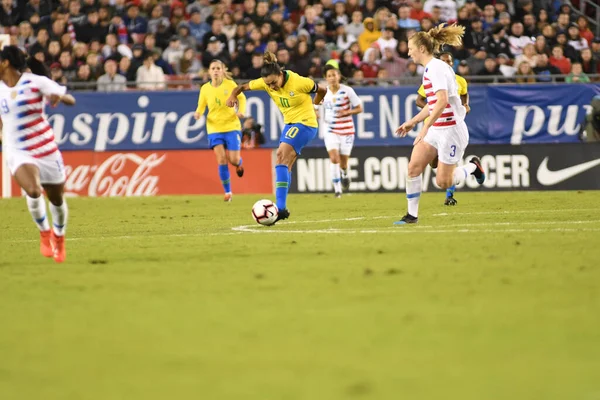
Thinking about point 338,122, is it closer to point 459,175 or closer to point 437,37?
point 459,175

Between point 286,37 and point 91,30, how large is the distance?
4.59 metres

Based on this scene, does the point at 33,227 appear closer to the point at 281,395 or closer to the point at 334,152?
the point at 334,152

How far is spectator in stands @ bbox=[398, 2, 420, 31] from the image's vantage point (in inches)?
1033

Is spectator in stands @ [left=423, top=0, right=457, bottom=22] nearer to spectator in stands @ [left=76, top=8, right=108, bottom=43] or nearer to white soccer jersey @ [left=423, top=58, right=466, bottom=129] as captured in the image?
spectator in stands @ [left=76, top=8, right=108, bottom=43]

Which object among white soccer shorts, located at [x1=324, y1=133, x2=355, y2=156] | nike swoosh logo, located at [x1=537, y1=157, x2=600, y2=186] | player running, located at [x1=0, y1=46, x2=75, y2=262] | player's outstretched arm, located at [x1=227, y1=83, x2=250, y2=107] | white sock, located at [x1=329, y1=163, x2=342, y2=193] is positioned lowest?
nike swoosh logo, located at [x1=537, y1=157, x2=600, y2=186]

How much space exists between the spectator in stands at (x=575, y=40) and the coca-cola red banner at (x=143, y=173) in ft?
26.4

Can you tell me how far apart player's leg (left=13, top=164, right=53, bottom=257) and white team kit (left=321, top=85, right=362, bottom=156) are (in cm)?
1204

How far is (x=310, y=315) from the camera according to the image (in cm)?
695

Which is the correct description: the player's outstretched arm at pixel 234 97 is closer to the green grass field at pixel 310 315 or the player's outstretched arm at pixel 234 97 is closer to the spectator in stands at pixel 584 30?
the green grass field at pixel 310 315

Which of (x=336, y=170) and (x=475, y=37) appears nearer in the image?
(x=336, y=170)

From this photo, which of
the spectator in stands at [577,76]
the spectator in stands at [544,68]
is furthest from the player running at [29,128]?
the spectator in stands at [544,68]

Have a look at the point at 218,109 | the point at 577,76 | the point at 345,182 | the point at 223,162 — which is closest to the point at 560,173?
the point at 577,76

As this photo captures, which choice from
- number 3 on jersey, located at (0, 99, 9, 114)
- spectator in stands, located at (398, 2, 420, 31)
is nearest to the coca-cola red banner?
spectator in stands, located at (398, 2, 420, 31)

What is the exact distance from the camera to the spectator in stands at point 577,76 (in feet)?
80.9
